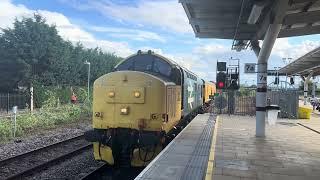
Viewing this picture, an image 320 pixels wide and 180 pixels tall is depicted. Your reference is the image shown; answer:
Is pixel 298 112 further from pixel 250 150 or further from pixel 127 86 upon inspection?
pixel 127 86

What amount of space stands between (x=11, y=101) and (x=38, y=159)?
24.5m

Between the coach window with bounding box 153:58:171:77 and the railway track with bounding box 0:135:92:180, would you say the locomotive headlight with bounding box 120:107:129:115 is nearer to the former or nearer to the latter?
the coach window with bounding box 153:58:171:77

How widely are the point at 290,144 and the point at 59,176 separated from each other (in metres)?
7.38

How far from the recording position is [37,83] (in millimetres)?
41094

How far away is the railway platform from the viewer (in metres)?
9.09

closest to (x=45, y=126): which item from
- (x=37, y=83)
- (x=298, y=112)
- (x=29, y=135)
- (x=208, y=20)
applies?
(x=29, y=135)

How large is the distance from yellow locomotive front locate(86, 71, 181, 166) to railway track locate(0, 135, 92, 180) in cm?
181

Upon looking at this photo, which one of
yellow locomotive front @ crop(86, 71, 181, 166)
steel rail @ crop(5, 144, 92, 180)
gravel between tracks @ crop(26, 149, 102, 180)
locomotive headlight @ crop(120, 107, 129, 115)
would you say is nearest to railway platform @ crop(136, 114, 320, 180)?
yellow locomotive front @ crop(86, 71, 181, 166)

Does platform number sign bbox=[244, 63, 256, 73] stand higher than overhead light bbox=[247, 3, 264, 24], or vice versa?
overhead light bbox=[247, 3, 264, 24]

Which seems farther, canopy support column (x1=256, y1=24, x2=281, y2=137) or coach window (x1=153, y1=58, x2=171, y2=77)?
canopy support column (x1=256, y1=24, x2=281, y2=137)

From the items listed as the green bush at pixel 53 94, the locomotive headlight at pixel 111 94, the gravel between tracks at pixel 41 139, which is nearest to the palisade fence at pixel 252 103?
the gravel between tracks at pixel 41 139

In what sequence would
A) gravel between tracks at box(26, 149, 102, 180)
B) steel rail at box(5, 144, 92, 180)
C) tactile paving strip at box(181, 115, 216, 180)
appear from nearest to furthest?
tactile paving strip at box(181, 115, 216, 180), steel rail at box(5, 144, 92, 180), gravel between tracks at box(26, 149, 102, 180)

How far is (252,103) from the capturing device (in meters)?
31.8

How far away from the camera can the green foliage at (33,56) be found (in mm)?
41531
